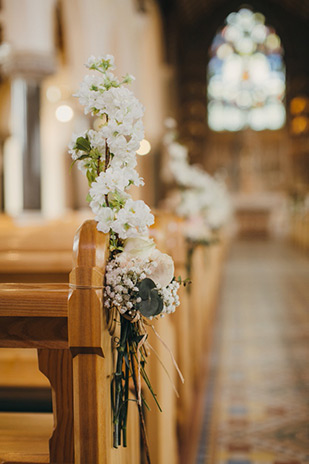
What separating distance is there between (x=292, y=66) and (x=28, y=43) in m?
13.7

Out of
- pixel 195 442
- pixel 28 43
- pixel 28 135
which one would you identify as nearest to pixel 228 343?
pixel 195 442

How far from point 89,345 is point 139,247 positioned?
230 mm

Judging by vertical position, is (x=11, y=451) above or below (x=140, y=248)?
below

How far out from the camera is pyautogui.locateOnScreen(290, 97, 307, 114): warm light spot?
17359mm

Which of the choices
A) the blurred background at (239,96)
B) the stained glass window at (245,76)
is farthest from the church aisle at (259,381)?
the stained glass window at (245,76)

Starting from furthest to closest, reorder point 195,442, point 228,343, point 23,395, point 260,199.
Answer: point 260,199, point 228,343, point 195,442, point 23,395

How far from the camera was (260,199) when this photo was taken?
17062mm

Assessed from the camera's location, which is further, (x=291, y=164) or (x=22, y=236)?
(x=291, y=164)

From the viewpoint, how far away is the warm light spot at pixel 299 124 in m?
17.4

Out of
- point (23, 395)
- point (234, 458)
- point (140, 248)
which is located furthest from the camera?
point (234, 458)

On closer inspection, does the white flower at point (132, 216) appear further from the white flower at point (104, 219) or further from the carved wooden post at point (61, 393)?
the carved wooden post at point (61, 393)

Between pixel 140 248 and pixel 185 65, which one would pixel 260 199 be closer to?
pixel 185 65

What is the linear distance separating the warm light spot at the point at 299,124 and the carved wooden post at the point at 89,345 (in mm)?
17231

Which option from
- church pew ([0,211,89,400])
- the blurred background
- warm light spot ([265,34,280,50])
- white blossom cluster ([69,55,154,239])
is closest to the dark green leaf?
white blossom cluster ([69,55,154,239])
